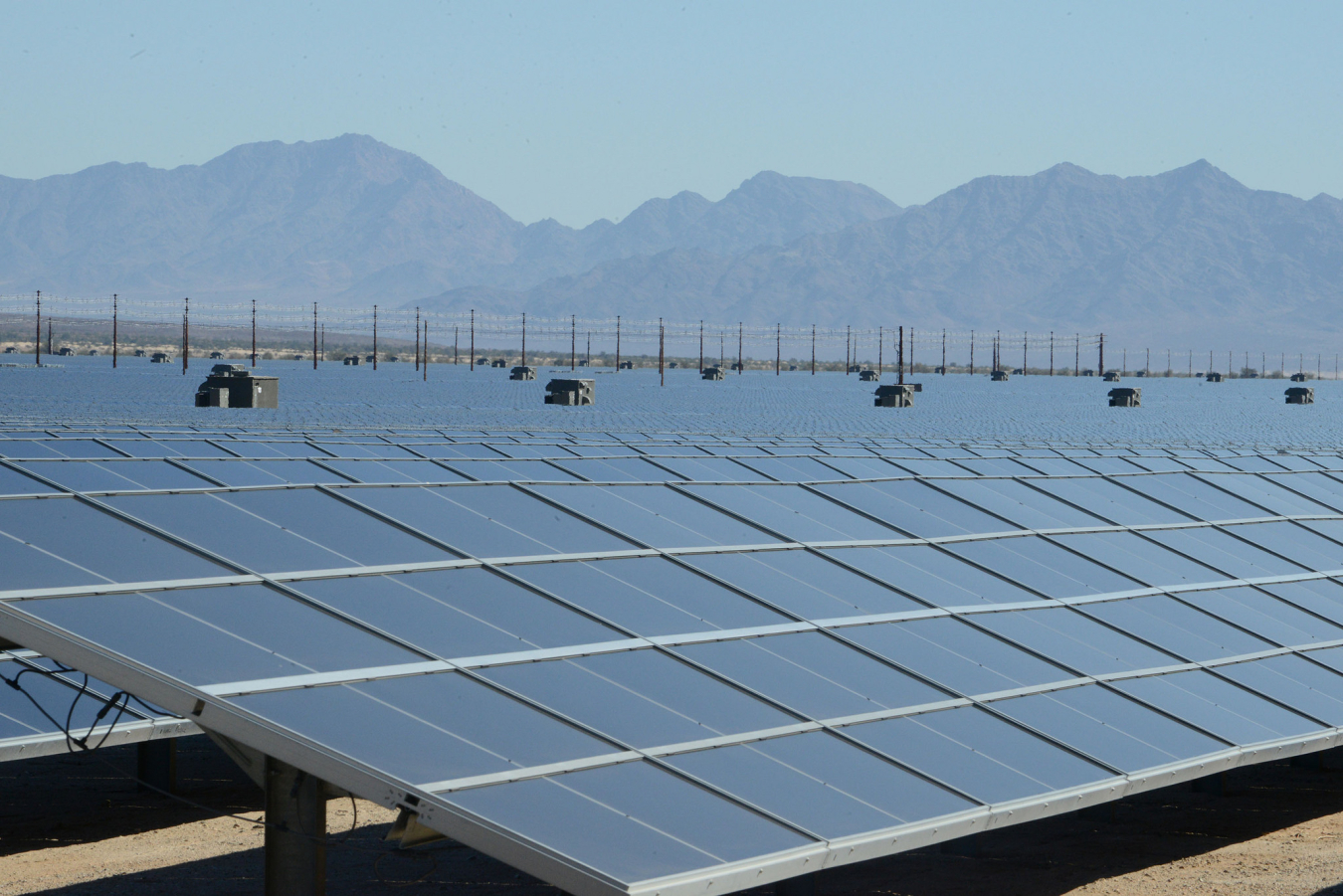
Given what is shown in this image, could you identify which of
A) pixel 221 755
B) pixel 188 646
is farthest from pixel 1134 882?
pixel 221 755

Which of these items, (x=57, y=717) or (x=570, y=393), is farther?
(x=570, y=393)

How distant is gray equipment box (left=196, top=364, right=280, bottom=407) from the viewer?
472 feet

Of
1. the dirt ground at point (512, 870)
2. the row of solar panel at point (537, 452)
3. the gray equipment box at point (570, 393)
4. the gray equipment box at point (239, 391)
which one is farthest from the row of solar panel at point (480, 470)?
the gray equipment box at point (570, 393)

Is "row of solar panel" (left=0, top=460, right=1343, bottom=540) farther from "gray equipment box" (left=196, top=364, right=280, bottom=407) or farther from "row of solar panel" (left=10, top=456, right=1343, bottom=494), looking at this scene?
"gray equipment box" (left=196, top=364, right=280, bottom=407)

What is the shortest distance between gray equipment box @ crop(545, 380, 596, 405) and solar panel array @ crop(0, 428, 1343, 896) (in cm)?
15022

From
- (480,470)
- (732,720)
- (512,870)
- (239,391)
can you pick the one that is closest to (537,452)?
(480,470)

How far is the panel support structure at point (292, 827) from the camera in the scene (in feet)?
52.3

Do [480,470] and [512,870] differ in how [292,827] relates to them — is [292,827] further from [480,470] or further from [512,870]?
[480,470]

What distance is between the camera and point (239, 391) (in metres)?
146

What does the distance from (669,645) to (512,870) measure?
820cm

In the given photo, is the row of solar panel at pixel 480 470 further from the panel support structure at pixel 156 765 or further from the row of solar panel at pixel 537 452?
the panel support structure at pixel 156 765

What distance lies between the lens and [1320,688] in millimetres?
27438

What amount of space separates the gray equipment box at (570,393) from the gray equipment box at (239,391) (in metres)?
45.1

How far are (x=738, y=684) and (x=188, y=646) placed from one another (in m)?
7.15
